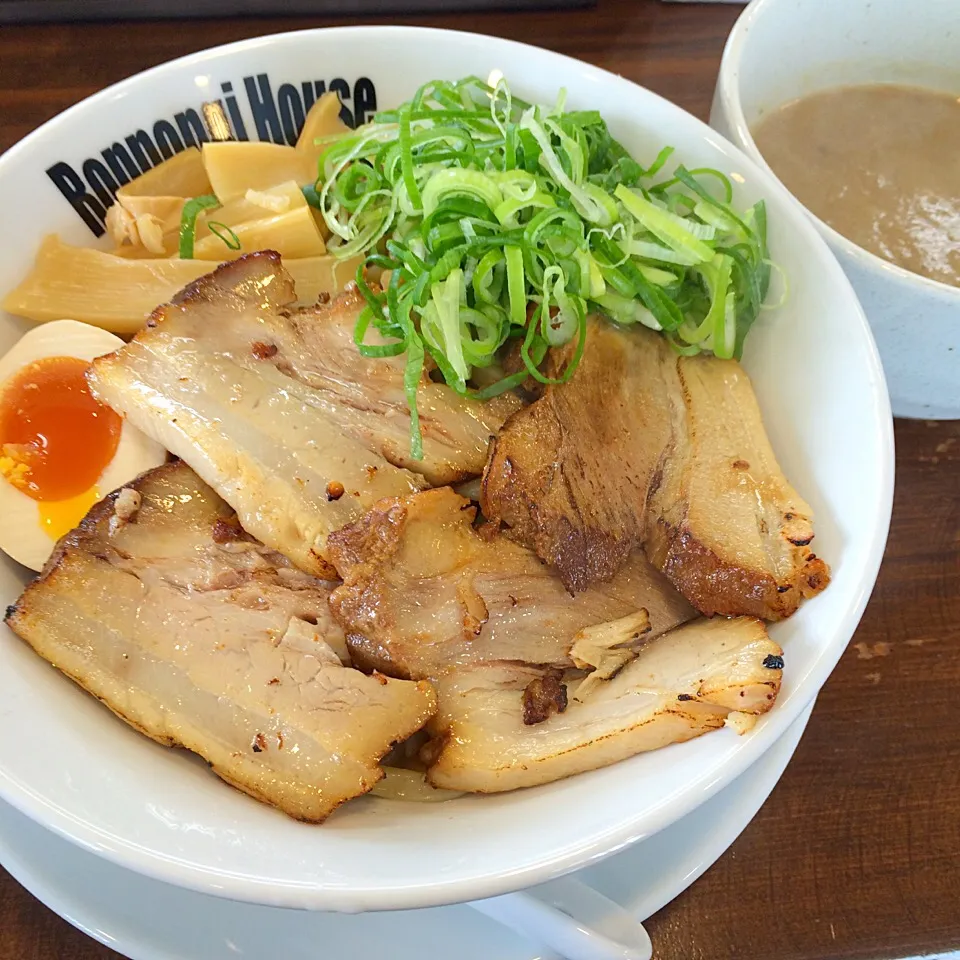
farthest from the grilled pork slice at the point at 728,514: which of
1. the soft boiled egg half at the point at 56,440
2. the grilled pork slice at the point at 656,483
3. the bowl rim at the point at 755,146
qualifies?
the soft boiled egg half at the point at 56,440

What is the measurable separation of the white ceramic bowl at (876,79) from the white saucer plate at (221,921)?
115 centimetres

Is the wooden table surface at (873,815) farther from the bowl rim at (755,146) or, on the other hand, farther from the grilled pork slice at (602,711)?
the bowl rim at (755,146)

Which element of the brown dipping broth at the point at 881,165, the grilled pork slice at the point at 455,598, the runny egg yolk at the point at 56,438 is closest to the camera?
the grilled pork slice at the point at 455,598

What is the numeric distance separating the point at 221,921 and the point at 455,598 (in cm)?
62

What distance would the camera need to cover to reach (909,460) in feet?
6.14

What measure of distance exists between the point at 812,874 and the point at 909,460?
979 millimetres

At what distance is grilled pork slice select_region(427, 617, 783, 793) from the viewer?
112cm

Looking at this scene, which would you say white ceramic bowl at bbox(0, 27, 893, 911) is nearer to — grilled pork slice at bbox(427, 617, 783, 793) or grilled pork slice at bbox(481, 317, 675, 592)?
grilled pork slice at bbox(427, 617, 783, 793)

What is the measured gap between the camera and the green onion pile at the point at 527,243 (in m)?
1.43

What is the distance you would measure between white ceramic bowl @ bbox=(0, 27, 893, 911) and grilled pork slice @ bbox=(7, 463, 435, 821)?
47 mm

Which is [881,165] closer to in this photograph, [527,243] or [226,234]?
[527,243]

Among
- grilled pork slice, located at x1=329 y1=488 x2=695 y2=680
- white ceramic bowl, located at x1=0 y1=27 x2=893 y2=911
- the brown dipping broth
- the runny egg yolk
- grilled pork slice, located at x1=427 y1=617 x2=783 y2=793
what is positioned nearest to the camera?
white ceramic bowl, located at x1=0 y1=27 x2=893 y2=911

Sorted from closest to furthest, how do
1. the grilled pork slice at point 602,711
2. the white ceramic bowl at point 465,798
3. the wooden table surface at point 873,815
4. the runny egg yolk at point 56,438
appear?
the white ceramic bowl at point 465,798 < the grilled pork slice at point 602,711 < the wooden table surface at point 873,815 < the runny egg yolk at point 56,438

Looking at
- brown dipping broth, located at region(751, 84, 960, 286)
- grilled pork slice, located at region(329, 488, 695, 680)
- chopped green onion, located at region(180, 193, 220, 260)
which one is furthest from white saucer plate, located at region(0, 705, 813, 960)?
brown dipping broth, located at region(751, 84, 960, 286)
